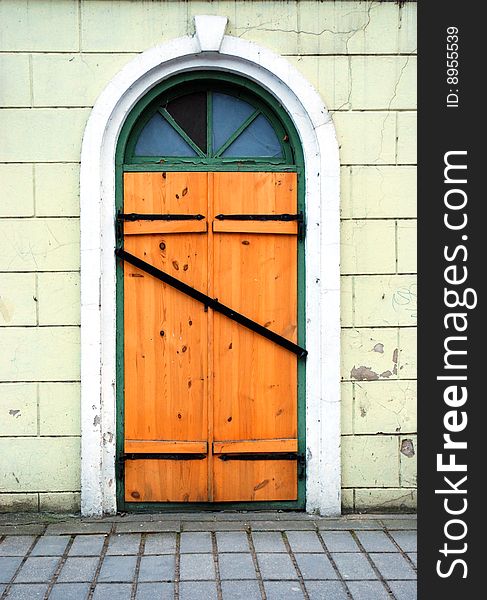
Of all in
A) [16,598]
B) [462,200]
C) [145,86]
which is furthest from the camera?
[145,86]

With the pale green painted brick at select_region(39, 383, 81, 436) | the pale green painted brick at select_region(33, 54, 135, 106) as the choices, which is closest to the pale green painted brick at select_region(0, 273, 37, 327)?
the pale green painted brick at select_region(39, 383, 81, 436)

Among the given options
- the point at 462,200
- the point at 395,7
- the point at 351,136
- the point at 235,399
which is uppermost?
the point at 395,7

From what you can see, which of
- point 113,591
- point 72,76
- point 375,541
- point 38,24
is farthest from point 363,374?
point 38,24

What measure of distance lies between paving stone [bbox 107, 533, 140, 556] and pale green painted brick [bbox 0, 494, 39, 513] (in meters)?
0.69

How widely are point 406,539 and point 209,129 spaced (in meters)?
2.95

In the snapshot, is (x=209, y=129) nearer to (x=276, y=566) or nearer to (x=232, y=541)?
(x=232, y=541)

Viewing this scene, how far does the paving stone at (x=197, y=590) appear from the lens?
4.35 m

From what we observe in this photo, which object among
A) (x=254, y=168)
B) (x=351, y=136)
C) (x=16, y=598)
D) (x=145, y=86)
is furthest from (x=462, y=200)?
(x=16, y=598)

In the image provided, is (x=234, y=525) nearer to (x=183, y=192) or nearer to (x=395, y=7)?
(x=183, y=192)

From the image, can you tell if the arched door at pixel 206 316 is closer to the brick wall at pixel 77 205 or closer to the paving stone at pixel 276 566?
the brick wall at pixel 77 205

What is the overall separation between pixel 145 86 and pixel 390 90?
1630mm

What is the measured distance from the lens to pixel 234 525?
5.43 metres

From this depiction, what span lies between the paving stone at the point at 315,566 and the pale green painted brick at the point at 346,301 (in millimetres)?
1542

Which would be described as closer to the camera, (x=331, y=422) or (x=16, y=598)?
(x=16, y=598)
